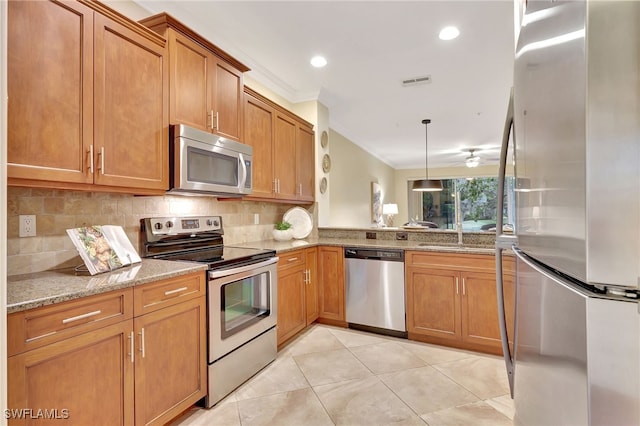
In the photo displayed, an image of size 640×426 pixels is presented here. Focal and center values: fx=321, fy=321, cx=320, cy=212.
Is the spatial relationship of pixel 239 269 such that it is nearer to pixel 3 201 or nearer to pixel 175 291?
pixel 175 291

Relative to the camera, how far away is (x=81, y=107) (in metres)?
1.63

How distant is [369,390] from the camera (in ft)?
7.30

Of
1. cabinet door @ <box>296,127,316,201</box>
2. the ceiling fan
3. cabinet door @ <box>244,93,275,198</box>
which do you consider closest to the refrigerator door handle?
cabinet door @ <box>244,93,275,198</box>

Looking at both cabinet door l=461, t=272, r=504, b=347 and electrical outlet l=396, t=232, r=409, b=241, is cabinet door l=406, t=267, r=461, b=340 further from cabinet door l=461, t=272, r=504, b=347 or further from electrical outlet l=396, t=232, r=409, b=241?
electrical outlet l=396, t=232, r=409, b=241

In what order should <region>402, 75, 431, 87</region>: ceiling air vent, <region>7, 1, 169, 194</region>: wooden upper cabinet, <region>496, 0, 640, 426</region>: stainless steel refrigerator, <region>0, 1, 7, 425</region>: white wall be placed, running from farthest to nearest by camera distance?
<region>402, 75, 431, 87</region>: ceiling air vent
<region>7, 1, 169, 194</region>: wooden upper cabinet
<region>0, 1, 7, 425</region>: white wall
<region>496, 0, 640, 426</region>: stainless steel refrigerator

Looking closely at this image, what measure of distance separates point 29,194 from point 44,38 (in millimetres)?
778

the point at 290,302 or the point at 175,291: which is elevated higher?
the point at 175,291

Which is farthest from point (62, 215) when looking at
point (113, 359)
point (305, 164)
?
point (305, 164)

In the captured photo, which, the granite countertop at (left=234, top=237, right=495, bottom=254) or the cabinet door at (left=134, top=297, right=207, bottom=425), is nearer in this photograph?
the cabinet door at (left=134, top=297, right=207, bottom=425)

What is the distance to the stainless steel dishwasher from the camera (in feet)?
10.2

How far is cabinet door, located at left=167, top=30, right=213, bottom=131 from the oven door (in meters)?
1.09

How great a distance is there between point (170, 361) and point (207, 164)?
1306mm

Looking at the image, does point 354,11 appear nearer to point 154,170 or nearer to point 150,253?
point 154,170

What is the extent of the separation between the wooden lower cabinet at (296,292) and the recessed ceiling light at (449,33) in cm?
234
